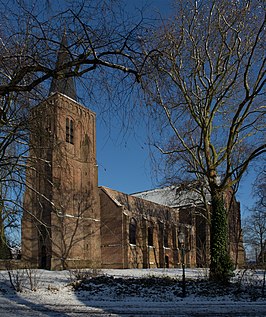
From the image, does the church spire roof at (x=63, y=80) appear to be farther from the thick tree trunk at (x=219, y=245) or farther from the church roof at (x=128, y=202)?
the church roof at (x=128, y=202)

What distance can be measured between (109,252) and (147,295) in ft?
110

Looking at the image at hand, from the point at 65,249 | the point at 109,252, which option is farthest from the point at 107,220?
the point at 65,249

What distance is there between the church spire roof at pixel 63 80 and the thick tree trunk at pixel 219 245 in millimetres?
12694

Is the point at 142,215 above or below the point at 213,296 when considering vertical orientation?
above

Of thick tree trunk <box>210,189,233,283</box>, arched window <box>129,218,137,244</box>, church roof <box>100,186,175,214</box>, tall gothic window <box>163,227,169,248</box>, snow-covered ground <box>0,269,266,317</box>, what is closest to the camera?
snow-covered ground <box>0,269,266,317</box>

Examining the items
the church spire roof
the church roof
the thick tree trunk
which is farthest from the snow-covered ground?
the church roof

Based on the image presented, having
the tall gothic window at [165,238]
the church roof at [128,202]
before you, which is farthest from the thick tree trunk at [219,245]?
Answer: the tall gothic window at [165,238]

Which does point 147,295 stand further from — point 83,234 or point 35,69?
point 83,234

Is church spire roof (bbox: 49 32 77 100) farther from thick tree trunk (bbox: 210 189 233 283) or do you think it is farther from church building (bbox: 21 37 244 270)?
church building (bbox: 21 37 244 270)

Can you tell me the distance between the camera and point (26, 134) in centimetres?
876

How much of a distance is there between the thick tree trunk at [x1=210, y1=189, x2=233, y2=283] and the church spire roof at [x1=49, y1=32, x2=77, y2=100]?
500 inches

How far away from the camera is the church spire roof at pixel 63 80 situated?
4.90 metres

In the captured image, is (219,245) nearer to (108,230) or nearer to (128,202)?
(108,230)

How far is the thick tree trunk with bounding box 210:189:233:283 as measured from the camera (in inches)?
655
